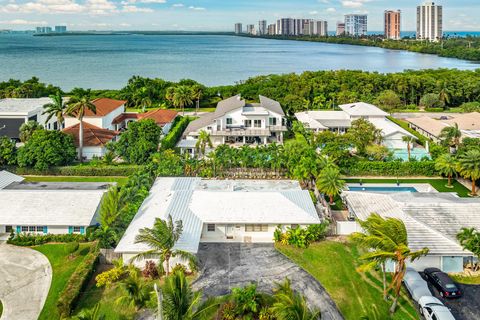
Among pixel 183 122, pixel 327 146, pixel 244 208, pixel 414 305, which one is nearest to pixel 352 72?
pixel 183 122

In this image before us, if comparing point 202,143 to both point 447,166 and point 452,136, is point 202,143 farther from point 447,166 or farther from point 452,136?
point 452,136

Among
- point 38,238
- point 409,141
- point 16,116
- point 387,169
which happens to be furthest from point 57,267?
point 409,141

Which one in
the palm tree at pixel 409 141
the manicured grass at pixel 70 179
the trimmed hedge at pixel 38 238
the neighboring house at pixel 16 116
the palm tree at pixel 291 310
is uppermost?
the neighboring house at pixel 16 116

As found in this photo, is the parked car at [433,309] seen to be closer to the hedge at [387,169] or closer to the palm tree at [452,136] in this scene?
the hedge at [387,169]

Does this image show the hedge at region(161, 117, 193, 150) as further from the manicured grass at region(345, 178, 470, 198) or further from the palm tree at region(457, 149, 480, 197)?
the palm tree at region(457, 149, 480, 197)

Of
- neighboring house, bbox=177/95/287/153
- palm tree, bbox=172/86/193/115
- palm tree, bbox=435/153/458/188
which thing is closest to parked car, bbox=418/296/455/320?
palm tree, bbox=435/153/458/188

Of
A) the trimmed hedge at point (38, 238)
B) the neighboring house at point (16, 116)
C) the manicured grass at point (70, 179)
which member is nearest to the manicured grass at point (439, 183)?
the manicured grass at point (70, 179)

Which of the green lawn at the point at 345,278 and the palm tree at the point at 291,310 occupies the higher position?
the palm tree at the point at 291,310

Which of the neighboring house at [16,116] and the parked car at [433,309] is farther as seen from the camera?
the neighboring house at [16,116]
